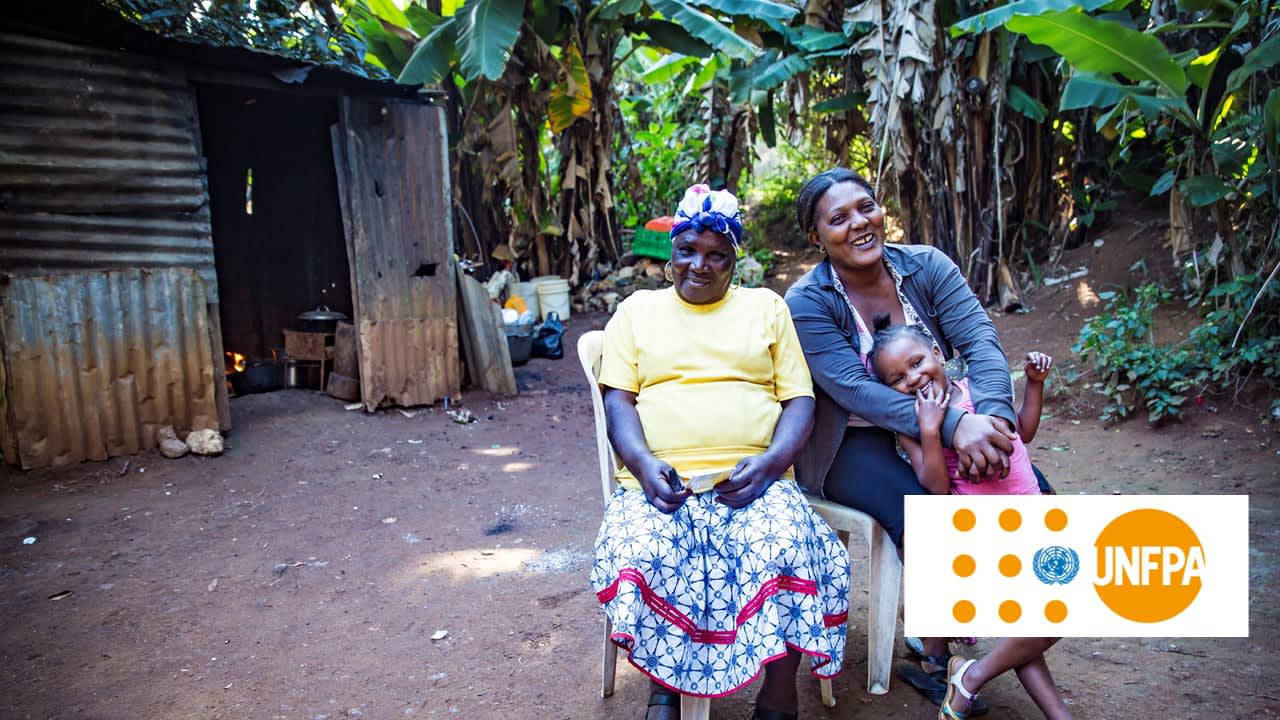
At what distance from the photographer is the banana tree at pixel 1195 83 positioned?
430cm

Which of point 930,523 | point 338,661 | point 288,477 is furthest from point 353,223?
point 930,523

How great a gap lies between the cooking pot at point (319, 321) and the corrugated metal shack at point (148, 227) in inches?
29.3

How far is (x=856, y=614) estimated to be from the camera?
311cm

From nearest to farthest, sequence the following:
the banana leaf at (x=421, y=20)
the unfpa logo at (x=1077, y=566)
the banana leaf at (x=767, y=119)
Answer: the unfpa logo at (x=1077, y=566), the banana leaf at (x=421, y=20), the banana leaf at (x=767, y=119)

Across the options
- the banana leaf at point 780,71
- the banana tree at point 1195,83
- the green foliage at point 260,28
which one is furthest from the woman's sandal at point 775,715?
the banana leaf at point 780,71

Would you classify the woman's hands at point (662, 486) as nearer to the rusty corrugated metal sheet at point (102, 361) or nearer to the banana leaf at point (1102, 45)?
the banana leaf at point (1102, 45)

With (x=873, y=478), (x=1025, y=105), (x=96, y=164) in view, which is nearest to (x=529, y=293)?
(x=96, y=164)

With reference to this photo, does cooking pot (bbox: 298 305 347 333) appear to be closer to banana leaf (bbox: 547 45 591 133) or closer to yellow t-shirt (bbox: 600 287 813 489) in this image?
banana leaf (bbox: 547 45 591 133)

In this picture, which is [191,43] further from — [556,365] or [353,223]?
[556,365]

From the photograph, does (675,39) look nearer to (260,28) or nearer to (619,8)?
(619,8)

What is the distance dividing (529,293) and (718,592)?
714 centimetres

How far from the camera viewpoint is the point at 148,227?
5207 mm

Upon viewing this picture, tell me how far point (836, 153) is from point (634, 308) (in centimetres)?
663

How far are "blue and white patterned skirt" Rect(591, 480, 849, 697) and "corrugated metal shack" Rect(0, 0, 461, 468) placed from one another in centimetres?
403
